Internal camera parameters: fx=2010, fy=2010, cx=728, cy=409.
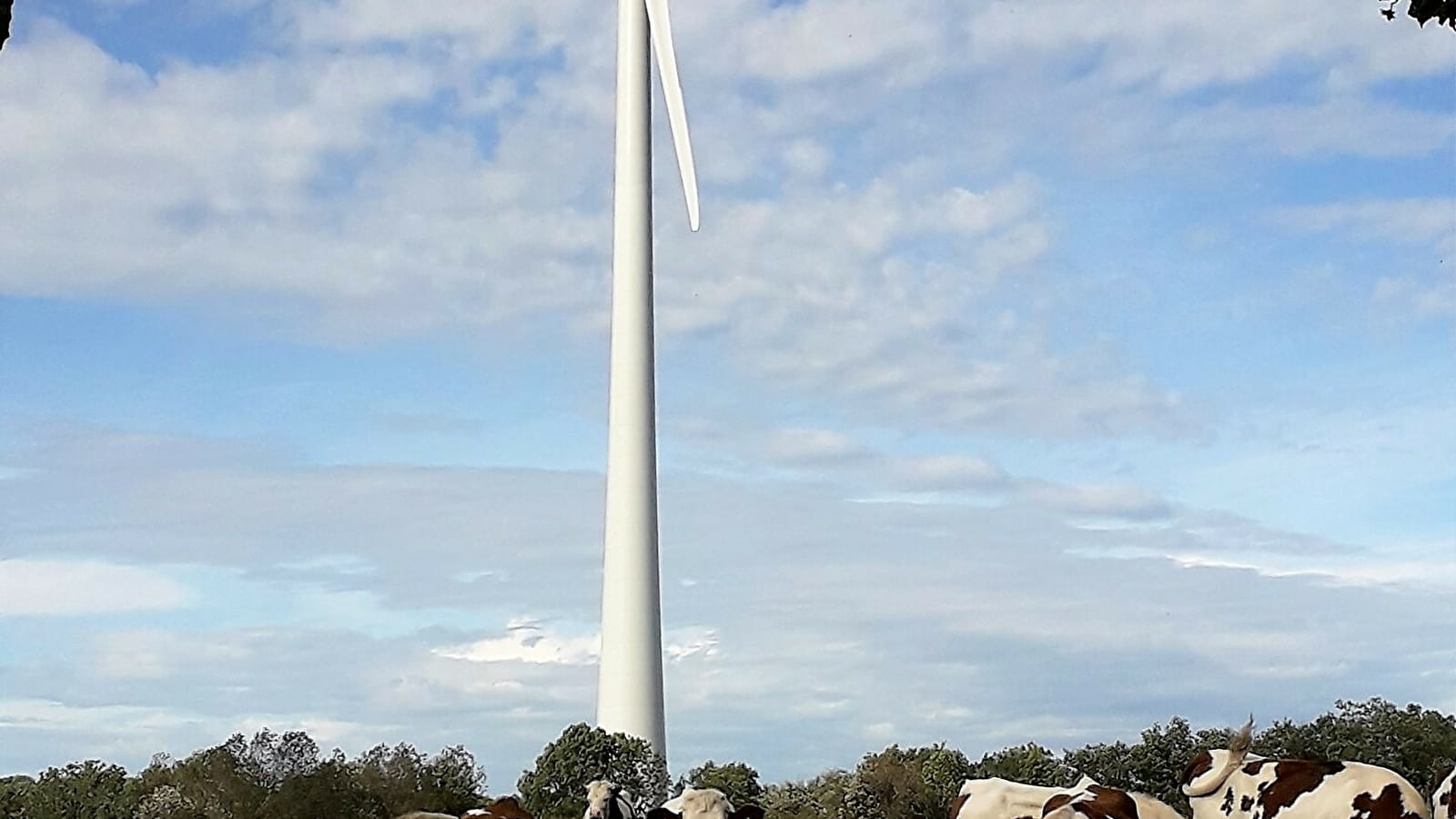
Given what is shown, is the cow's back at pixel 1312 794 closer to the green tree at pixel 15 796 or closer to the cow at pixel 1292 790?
the cow at pixel 1292 790

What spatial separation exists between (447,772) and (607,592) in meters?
15.5

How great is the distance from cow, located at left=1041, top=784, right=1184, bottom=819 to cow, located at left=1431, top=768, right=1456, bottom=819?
3210 mm

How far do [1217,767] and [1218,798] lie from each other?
472mm

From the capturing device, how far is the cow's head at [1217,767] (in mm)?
27016

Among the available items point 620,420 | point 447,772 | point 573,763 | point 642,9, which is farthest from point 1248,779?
point 642,9

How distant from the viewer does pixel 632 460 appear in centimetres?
7162

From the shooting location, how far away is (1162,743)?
195 feet

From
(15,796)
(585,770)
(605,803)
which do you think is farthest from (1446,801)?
(15,796)

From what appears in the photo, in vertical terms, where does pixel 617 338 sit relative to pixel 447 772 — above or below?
above

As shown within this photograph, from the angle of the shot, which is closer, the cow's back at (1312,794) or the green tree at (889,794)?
the cow's back at (1312,794)

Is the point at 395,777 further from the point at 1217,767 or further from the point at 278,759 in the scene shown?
the point at 1217,767

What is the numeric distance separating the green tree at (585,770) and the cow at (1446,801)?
39.5m

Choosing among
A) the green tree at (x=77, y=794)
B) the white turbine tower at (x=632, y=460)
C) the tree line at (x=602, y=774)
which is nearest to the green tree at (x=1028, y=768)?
the tree line at (x=602, y=774)

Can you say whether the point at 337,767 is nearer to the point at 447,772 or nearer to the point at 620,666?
the point at 447,772
